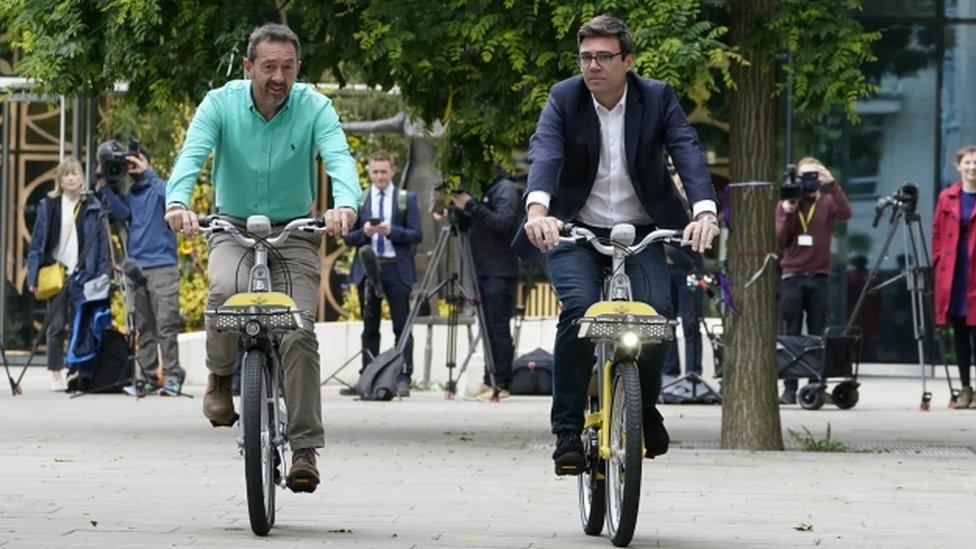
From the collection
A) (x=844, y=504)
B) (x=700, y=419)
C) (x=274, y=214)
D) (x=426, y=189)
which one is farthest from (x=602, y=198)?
(x=426, y=189)

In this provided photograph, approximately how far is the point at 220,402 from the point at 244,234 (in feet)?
2.20

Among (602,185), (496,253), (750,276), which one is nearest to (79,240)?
(496,253)

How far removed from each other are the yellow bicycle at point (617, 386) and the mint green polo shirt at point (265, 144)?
3.87ft

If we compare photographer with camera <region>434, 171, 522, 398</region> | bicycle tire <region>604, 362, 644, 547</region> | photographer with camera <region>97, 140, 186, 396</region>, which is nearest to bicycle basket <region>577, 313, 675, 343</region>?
bicycle tire <region>604, 362, 644, 547</region>

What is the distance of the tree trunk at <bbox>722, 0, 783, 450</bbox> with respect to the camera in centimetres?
1356

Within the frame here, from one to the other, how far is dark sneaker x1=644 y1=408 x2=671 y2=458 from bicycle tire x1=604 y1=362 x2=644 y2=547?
180 millimetres

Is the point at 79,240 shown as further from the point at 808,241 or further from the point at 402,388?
the point at 808,241

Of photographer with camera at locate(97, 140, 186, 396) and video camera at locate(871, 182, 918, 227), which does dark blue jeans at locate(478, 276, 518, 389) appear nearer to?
photographer with camera at locate(97, 140, 186, 396)

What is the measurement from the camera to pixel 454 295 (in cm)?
1944

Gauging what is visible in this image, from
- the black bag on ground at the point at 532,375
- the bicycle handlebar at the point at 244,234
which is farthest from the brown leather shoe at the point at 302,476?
the black bag on ground at the point at 532,375

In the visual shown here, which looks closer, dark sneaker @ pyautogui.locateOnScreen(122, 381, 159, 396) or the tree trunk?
the tree trunk

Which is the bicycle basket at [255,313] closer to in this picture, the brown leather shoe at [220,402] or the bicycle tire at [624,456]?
the brown leather shoe at [220,402]

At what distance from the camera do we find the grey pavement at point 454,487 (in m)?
8.91

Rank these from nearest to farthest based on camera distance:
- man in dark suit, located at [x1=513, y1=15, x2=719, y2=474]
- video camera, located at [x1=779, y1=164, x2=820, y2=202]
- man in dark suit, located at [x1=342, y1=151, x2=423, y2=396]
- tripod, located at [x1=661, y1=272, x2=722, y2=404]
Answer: man in dark suit, located at [x1=513, y1=15, x2=719, y2=474], video camera, located at [x1=779, y1=164, x2=820, y2=202], tripod, located at [x1=661, y1=272, x2=722, y2=404], man in dark suit, located at [x1=342, y1=151, x2=423, y2=396]
